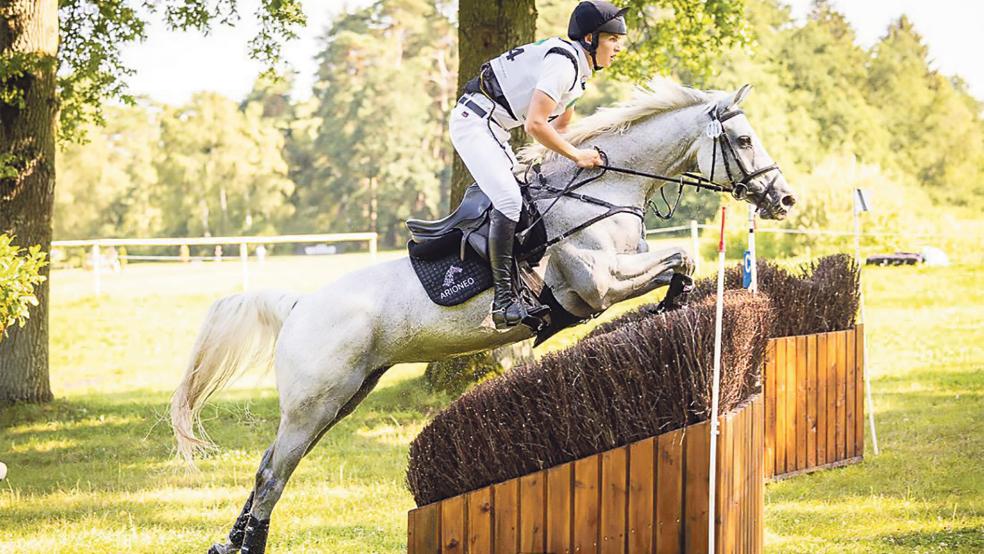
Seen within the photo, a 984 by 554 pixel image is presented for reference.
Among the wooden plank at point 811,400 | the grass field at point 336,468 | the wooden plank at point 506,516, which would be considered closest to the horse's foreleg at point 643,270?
the wooden plank at point 506,516

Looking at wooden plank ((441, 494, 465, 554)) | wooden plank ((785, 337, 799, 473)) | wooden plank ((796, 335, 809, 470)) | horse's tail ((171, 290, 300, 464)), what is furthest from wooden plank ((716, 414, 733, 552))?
wooden plank ((796, 335, 809, 470))

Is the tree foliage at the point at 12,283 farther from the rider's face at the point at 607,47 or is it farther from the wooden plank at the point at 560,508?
the wooden plank at the point at 560,508

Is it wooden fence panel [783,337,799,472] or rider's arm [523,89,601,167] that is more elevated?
rider's arm [523,89,601,167]

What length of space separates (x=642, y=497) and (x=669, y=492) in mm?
114

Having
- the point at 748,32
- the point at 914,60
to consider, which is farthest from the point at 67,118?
the point at 914,60

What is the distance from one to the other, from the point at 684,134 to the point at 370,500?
159 inches

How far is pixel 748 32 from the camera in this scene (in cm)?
1471

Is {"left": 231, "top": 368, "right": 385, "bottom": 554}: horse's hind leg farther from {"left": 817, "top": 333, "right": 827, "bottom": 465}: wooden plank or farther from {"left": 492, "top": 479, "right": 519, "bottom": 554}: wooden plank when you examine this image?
{"left": 817, "top": 333, "right": 827, "bottom": 465}: wooden plank

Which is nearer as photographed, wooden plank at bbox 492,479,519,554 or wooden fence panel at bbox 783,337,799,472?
wooden plank at bbox 492,479,519,554

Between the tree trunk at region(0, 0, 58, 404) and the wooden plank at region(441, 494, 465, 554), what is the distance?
8358mm

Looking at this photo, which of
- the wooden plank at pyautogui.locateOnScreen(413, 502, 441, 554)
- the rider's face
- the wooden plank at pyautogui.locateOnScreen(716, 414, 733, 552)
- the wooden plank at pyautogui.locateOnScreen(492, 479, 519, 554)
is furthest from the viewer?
the rider's face

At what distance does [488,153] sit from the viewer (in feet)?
16.7

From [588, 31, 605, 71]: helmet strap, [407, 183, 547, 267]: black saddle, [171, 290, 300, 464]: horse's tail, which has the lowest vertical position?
[171, 290, 300, 464]: horse's tail

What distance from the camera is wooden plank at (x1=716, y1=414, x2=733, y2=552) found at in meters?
4.19
